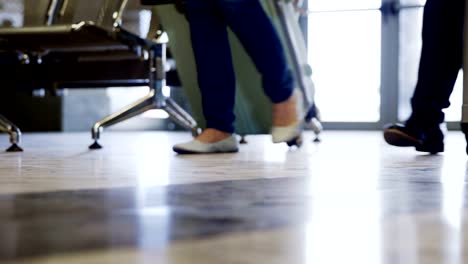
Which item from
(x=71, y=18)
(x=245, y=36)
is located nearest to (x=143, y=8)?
(x=71, y=18)

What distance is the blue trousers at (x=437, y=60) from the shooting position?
2000 millimetres

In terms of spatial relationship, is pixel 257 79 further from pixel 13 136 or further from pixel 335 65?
pixel 335 65

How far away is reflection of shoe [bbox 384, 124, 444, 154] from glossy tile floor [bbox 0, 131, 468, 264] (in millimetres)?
620

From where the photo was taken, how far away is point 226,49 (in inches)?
83.8

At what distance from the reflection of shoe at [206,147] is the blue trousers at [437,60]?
20.9 inches

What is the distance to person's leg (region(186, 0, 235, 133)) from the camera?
2086 mm

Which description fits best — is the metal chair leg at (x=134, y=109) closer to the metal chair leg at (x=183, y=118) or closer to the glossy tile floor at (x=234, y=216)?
the metal chair leg at (x=183, y=118)

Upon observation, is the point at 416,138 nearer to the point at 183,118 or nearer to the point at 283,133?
the point at 283,133

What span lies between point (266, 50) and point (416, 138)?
0.49 m

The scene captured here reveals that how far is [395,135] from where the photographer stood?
2.11m

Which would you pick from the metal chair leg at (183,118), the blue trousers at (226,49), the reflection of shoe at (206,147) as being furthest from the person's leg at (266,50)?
the metal chair leg at (183,118)

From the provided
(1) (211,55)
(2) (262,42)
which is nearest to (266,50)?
(2) (262,42)

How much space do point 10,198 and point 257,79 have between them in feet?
→ 7.40

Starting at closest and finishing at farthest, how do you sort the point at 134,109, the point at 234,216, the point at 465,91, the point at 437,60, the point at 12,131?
the point at 234,216
the point at 465,91
the point at 437,60
the point at 12,131
the point at 134,109
